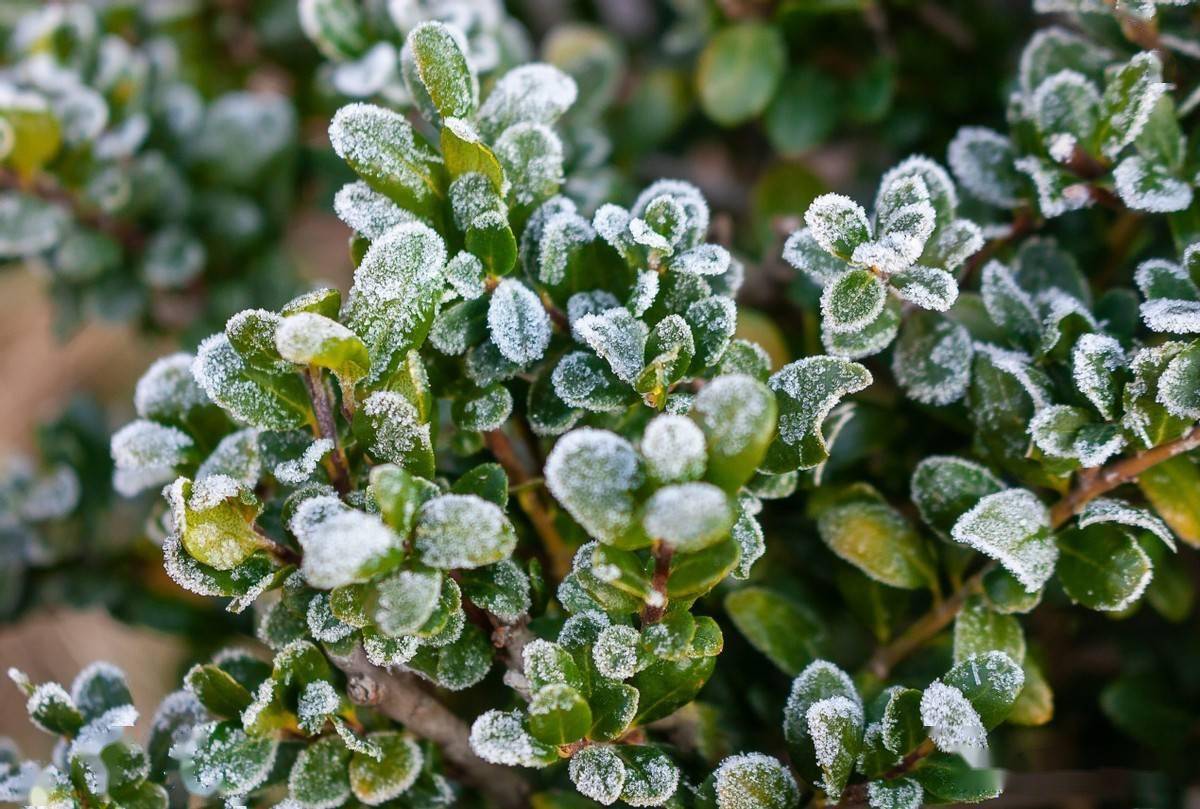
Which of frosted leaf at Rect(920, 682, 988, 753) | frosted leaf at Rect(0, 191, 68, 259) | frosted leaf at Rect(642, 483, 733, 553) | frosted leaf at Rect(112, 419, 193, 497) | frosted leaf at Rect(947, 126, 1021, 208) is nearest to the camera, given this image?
frosted leaf at Rect(642, 483, 733, 553)

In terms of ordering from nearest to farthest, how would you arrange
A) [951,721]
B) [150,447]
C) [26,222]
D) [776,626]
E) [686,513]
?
1. [686,513]
2. [951,721]
3. [150,447]
4. [776,626]
5. [26,222]

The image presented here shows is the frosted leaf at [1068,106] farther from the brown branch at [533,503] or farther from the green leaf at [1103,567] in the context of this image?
the brown branch at [533,503]

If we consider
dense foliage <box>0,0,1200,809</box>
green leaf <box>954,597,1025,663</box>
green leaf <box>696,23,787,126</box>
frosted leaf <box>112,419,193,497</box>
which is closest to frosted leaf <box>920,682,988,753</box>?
dense foliage <box>0,0,1200,809</box>

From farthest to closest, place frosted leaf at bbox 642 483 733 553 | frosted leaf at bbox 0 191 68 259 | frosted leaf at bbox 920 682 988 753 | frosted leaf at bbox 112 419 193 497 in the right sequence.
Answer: frosted leaf at bbox 0 191 68 259 → frosted leaf at bbox 112 419 193 497 → frosted leaf at bbox 920 682 988 753 → frosted leaf at bbox 642 483 733 553

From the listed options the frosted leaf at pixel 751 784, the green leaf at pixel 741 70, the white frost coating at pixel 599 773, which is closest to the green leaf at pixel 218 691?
the white frost coating at pixel 599 773

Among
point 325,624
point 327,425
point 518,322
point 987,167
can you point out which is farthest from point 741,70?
point 325,624

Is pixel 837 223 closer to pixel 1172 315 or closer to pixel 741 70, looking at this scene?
pixel 1172 315

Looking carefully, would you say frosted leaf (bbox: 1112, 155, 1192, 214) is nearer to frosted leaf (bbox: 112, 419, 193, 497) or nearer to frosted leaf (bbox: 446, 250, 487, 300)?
frosted leaf (bbox: 446, 250, 487, 300)
